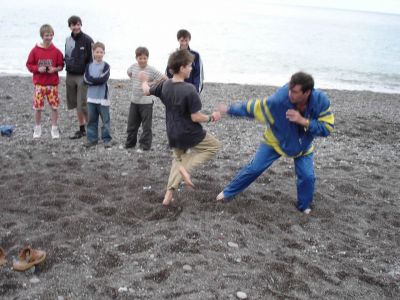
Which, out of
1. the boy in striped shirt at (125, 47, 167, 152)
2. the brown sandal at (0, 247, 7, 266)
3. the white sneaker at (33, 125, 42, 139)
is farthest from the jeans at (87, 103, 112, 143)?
the brown sandal at (0, 247, 7, 266)

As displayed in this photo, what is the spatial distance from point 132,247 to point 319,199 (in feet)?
9.32

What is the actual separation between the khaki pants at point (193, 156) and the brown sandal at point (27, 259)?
1861mm

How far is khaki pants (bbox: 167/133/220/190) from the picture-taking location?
5.51 m

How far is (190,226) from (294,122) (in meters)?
1.64

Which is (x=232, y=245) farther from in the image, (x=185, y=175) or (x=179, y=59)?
(x=179, y=59)

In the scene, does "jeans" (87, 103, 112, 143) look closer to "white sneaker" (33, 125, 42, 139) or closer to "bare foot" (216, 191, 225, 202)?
"white sneaker" (33, 125, 42, 139)

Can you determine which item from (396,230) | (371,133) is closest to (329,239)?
(396,230)

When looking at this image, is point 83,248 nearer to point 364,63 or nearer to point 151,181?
point 151,181

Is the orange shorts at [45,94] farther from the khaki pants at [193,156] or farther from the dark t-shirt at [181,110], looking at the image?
the khaki pants at [193,156]

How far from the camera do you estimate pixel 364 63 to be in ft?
116

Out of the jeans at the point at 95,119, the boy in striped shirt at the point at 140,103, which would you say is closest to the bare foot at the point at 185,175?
the boy in striped shirt at the point at 140,103

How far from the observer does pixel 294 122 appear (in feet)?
17.2

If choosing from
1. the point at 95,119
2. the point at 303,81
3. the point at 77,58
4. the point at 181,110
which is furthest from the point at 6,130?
the point at 303,81

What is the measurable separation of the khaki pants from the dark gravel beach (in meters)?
0.40
